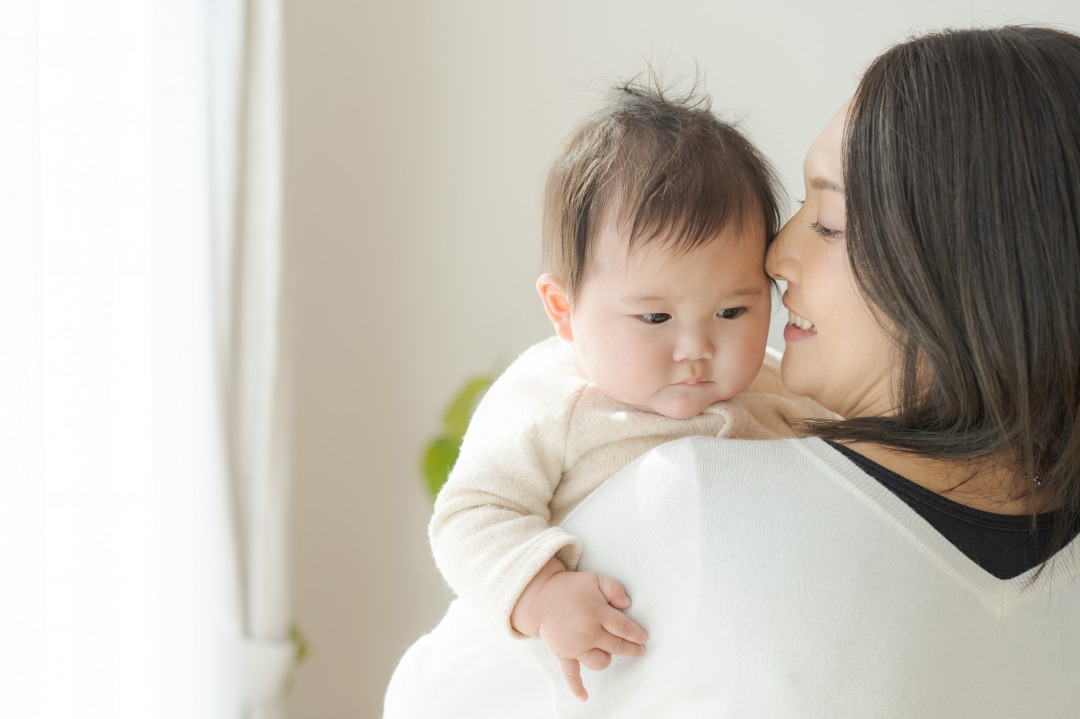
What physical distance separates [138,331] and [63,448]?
0.29 metres

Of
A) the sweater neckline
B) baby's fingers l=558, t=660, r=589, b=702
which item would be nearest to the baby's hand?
baby's fingers l=558, t=660, r=589, b=702

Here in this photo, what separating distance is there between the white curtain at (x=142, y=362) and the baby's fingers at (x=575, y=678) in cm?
73

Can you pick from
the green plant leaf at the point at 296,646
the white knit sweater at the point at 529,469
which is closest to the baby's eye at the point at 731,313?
the white knit sweater at the point at 529,469

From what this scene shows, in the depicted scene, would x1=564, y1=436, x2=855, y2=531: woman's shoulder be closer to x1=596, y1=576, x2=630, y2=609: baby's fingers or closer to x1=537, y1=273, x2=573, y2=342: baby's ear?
x1=596, y1=576, x2=630, y2=609: baby's fingers

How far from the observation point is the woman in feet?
2.89

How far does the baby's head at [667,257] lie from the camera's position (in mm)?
1210

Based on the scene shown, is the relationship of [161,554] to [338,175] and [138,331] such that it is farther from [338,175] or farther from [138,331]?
[338,175]

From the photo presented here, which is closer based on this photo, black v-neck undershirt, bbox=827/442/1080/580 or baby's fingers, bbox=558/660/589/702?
black v-neck undershirt, bbox=827/442/1080/580

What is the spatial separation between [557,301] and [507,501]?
0.31 m

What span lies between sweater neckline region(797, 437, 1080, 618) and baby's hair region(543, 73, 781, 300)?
0.39 m

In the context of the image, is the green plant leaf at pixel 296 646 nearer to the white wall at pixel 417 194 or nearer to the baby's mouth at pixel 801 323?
the white wall at pixel 417 194

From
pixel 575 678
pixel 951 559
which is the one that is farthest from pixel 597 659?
pixel 951 559

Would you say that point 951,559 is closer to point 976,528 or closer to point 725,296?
point 976,528

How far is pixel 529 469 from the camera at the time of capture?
46.6 inches
